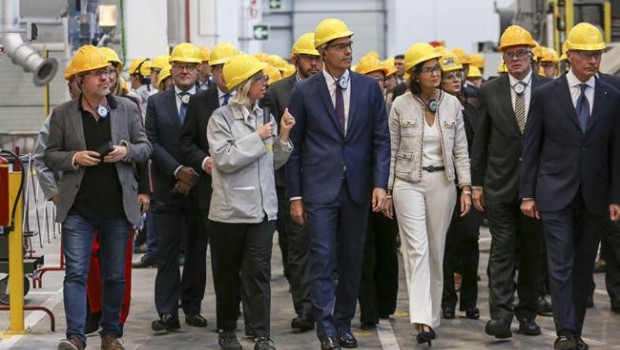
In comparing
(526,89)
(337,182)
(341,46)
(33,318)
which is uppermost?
(341,46)

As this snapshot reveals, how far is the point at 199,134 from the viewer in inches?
423

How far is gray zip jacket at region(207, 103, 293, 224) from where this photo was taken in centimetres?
963

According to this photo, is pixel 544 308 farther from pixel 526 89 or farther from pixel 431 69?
pixel 431 69

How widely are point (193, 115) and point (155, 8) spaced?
10.3 m

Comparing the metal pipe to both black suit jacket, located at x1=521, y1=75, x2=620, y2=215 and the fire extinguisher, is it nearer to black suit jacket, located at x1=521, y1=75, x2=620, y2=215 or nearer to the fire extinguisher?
the fire extinguisher

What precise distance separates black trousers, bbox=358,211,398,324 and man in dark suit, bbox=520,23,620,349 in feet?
5.70

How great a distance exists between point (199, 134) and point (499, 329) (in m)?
2.61

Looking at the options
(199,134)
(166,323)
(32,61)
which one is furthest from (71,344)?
(32,61)

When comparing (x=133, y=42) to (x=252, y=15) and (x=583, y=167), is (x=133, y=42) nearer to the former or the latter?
(x=583, y=167)

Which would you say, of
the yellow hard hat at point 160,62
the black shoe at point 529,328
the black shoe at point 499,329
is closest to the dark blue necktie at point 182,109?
the black shoe at point 499,329

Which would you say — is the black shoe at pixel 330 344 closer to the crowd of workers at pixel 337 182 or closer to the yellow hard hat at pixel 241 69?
the crowd of workers at pixel 337 182

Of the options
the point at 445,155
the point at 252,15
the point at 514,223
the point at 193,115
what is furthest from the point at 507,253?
the point at 252,15

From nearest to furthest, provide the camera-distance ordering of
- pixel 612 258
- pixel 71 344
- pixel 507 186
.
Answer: pixel 71 344 → pixel 507 186 → pixel 612 258

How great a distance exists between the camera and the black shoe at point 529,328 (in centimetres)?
1059
